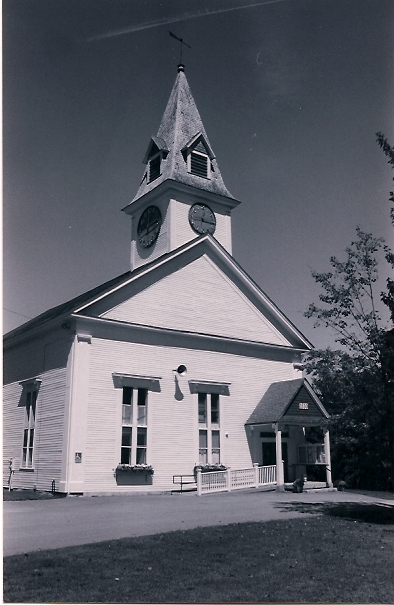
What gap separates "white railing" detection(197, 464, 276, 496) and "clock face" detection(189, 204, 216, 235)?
428 inches

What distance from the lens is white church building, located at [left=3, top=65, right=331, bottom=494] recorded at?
20.8 metres

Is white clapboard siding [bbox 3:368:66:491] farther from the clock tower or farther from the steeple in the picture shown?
the steeple

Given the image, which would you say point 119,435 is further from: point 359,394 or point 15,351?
point 359,394

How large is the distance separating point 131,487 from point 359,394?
10112 millimetres

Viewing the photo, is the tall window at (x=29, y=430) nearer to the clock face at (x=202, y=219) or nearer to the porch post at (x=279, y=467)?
the porch post at (x=279, y=467)

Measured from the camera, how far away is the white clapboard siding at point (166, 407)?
811 inches

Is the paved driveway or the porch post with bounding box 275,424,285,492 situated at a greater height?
the porch post with bounding box 275,424,285,492

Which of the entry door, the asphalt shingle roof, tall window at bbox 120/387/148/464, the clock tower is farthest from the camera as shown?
the clock tower

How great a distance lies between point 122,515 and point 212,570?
6.39 meters

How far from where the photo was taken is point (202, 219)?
27578 mm

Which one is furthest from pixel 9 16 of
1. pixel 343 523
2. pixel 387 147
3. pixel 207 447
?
pixel 207 447

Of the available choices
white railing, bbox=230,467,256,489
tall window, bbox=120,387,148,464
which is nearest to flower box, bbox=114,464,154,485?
tall window, bbox=120,387,148,464

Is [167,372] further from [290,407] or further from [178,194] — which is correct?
[178,194]

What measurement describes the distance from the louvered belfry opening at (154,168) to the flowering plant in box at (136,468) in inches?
570
